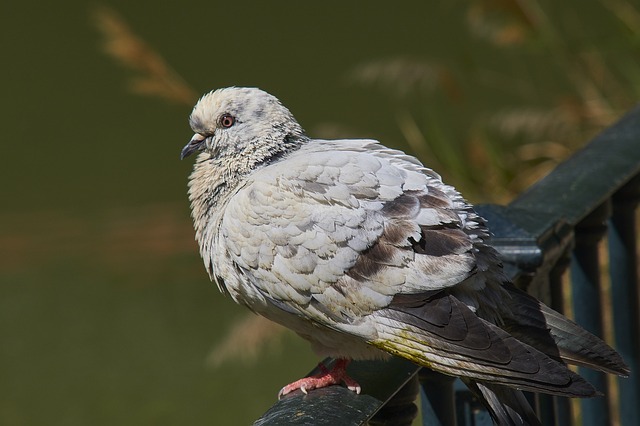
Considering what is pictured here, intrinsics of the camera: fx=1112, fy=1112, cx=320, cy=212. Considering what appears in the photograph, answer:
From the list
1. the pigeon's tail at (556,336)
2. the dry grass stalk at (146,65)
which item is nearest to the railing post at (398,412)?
the pigeon's tail at (556,336)

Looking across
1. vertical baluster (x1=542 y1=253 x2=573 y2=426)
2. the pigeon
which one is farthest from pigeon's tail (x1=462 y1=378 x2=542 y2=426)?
vertical baluster (x1=542 y1=253 x2=573 y2=426)

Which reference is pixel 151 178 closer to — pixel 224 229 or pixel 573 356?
pixel 224 229

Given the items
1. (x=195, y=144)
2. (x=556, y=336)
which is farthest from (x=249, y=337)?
(x=556, y=336)

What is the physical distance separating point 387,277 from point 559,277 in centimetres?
47

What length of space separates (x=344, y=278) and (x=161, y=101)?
17.7ft

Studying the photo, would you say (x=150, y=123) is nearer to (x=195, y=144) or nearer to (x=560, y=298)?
(x=195, y=144)

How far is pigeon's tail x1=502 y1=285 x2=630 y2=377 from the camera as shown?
2039 mm

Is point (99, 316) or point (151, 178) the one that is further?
point (151, 178)

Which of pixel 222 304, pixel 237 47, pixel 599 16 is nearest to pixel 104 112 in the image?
pixel 237 47

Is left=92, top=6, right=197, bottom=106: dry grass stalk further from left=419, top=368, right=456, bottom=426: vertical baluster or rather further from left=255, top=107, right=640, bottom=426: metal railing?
left=419, top=368, right=456, bottom=426: vertical baluster

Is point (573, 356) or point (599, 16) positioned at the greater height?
point (599, 16)

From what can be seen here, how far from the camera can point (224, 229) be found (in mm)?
2404

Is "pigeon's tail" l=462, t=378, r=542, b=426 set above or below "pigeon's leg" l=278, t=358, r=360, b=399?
below

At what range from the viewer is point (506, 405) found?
6.52 feet
